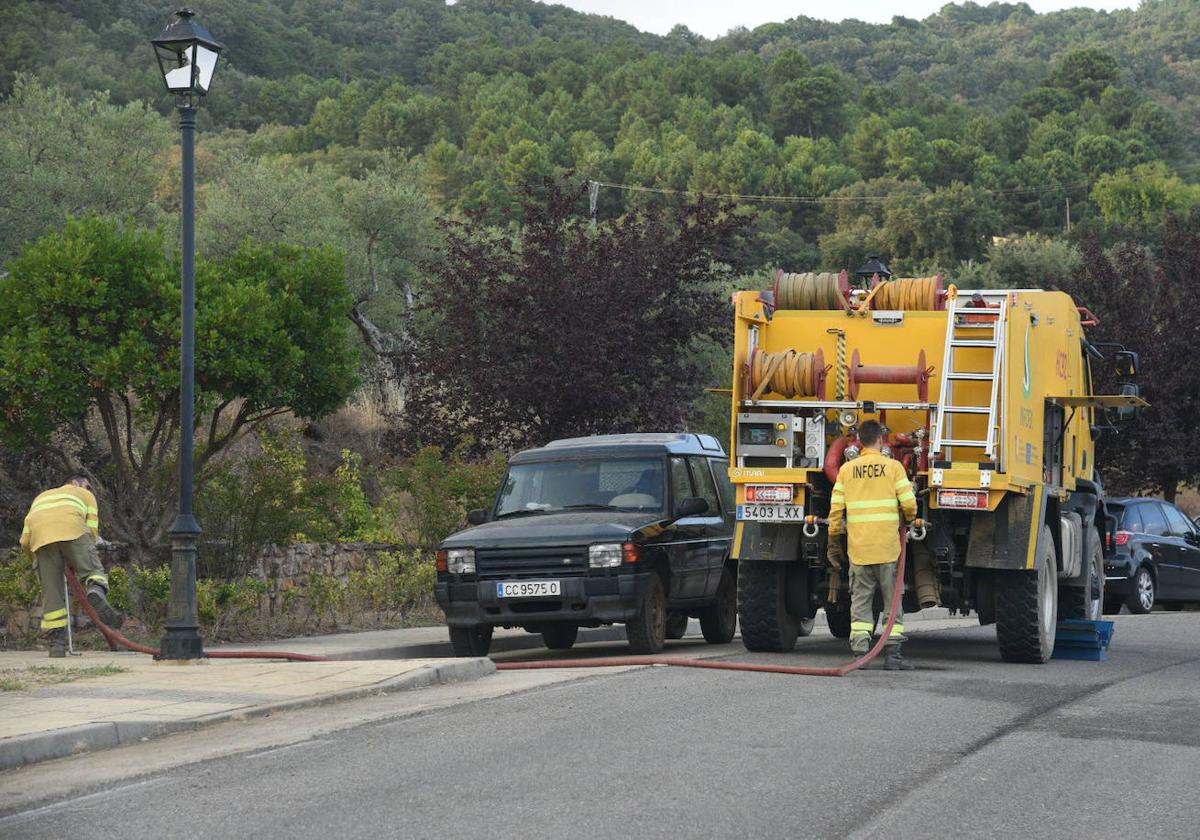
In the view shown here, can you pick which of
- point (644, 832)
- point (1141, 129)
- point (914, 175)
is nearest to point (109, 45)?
point (914, 175)

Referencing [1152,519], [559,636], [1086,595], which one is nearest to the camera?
[1086,595]

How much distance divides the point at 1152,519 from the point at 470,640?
44.2ft

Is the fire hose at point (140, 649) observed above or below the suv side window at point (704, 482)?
below

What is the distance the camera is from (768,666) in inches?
495

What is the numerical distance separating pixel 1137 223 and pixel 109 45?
229ft

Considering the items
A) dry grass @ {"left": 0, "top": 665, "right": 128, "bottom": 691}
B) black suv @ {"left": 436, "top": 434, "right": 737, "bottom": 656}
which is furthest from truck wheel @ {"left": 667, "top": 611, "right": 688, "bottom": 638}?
dry grass @ {"left": 0, "top": 665, "right": 128, "bottom": 691}

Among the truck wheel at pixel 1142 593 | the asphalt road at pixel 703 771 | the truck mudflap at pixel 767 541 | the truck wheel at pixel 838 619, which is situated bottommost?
the truck wheel at pixel 1142 593

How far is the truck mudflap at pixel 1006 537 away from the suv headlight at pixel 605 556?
2.98 meters

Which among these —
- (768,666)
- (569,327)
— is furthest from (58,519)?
(569,327)

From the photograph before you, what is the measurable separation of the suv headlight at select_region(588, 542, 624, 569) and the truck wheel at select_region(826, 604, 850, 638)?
8.90 ft

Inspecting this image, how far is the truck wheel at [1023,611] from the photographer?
13.5 meters

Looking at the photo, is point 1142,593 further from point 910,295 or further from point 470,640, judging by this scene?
point 470,640

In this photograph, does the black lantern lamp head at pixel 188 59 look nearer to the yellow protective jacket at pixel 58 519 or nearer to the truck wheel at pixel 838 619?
the yellow protective jacket at pixel 58 519

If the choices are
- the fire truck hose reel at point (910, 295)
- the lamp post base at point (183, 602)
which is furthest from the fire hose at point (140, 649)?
the fire truck hose reel at point (910, 295)
